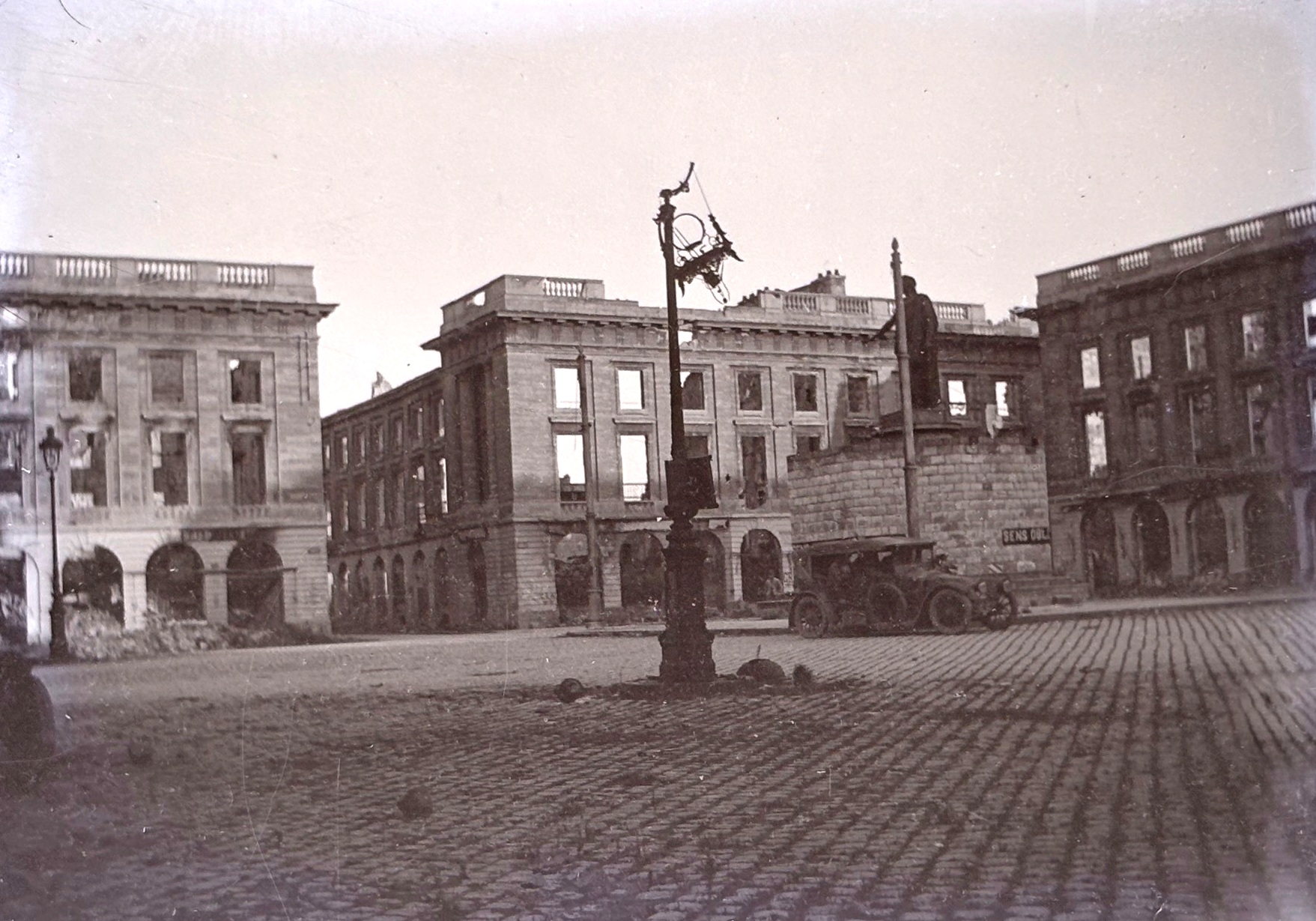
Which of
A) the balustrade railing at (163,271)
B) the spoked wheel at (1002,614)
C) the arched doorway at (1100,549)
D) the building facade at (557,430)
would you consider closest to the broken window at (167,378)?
the balustrade railing at (163,271)

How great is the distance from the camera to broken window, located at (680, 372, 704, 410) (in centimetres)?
775

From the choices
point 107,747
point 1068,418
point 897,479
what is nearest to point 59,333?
point 107,747

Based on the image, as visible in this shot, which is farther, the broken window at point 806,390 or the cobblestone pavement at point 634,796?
the broken window at point 806,390

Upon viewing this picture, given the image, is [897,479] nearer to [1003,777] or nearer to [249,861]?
[1003,777]

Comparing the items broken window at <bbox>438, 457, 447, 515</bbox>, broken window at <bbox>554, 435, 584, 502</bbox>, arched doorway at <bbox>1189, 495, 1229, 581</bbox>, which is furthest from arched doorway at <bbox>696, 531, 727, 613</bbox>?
arched doorway at <bbox>1189, 495, 1229, 581</bbox>

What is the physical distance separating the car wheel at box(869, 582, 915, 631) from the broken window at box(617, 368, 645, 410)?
7.94 meters

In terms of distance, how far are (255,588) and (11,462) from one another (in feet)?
4.47

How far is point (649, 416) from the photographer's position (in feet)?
24.7

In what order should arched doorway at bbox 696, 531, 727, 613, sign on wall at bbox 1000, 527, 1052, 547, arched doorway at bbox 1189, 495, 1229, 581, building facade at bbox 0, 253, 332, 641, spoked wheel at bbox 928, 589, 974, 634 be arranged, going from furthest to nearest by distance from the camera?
sign on wall at bbox 1000, 527, 1052, 547, spoked wheel at bbox 928, 589, 974, 634, arched doorway at bbox 696, 531, 727, 613, arched doorway at bbox 1189, 495, 1229, 581, building facade at bbox 0, 253, 332, 641

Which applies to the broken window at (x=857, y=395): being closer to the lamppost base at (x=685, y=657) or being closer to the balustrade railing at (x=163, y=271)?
the lamppost base at (x=685, y=657)

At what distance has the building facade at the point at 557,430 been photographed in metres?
6.79

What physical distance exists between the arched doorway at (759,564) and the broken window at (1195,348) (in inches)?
120

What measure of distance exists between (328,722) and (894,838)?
3.00 metres

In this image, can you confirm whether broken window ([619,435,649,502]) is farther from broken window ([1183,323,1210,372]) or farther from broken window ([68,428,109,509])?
broken window ([1183,323,1210,372])
